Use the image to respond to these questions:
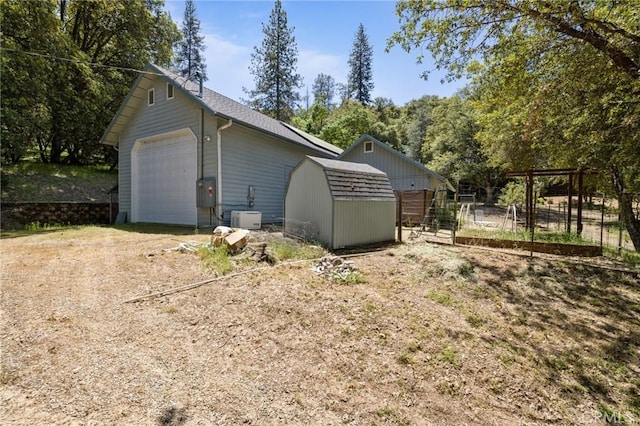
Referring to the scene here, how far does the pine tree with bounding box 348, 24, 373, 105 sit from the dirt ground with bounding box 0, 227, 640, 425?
37.5 meters

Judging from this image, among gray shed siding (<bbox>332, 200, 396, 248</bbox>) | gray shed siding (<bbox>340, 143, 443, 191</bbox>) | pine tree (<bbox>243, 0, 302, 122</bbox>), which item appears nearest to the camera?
gray shed siding (<bbox>332, 200, 396, 248</bbox>)

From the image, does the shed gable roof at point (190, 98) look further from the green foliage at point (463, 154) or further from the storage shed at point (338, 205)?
the green foliage at point (463, 154)

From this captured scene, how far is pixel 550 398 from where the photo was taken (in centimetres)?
294

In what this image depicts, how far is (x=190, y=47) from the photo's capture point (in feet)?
98.2

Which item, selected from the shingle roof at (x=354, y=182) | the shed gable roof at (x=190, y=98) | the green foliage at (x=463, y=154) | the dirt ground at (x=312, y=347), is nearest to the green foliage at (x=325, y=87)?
the green foliage at (x=463, y=154)

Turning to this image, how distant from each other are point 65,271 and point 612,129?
1050cm

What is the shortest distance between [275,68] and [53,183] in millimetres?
20516

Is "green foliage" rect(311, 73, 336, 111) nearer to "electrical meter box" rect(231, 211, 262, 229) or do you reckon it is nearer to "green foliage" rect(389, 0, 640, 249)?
"electrical meter box" rect(231, 211, 262, 229)

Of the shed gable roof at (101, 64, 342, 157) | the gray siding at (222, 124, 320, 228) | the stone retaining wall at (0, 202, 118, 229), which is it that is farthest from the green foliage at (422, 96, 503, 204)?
the stone retaining wall at (0, 202, 118, 229)

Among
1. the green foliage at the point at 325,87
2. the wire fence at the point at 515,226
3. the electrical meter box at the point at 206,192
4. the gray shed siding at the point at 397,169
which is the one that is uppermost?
the green foliage at the point at 325,87

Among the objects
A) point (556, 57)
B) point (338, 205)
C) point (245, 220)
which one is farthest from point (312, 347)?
point (245, 220)

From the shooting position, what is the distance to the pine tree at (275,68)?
1120 inches

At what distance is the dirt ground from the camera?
102 inches

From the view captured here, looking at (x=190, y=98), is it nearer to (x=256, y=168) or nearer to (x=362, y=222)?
(x=256, y=168)
